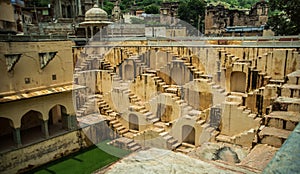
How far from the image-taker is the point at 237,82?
49.4 ft

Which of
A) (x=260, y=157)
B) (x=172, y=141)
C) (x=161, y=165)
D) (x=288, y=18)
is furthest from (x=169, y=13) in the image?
(x=161, y=165)

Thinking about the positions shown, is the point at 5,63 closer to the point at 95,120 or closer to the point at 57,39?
the point at 57,39

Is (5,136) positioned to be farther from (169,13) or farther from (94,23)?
(169,13)

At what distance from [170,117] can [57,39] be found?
27.4 ft

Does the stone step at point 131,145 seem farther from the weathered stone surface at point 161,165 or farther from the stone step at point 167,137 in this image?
the weathered stone surface at point 161,165

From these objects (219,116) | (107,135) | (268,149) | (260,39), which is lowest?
(107,135)

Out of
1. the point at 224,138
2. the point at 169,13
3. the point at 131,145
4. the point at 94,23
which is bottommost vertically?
the point at 131,145

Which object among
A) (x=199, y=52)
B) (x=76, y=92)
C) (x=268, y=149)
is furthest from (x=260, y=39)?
(x=76, y=92)

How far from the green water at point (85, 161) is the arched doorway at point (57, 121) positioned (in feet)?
6.64

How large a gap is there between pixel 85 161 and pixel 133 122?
4.08m

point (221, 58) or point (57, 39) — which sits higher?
point (57, 39)

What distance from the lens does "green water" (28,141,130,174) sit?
13711 mm

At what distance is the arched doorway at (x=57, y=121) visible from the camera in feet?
53.5

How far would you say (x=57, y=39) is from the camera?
1511 cm
